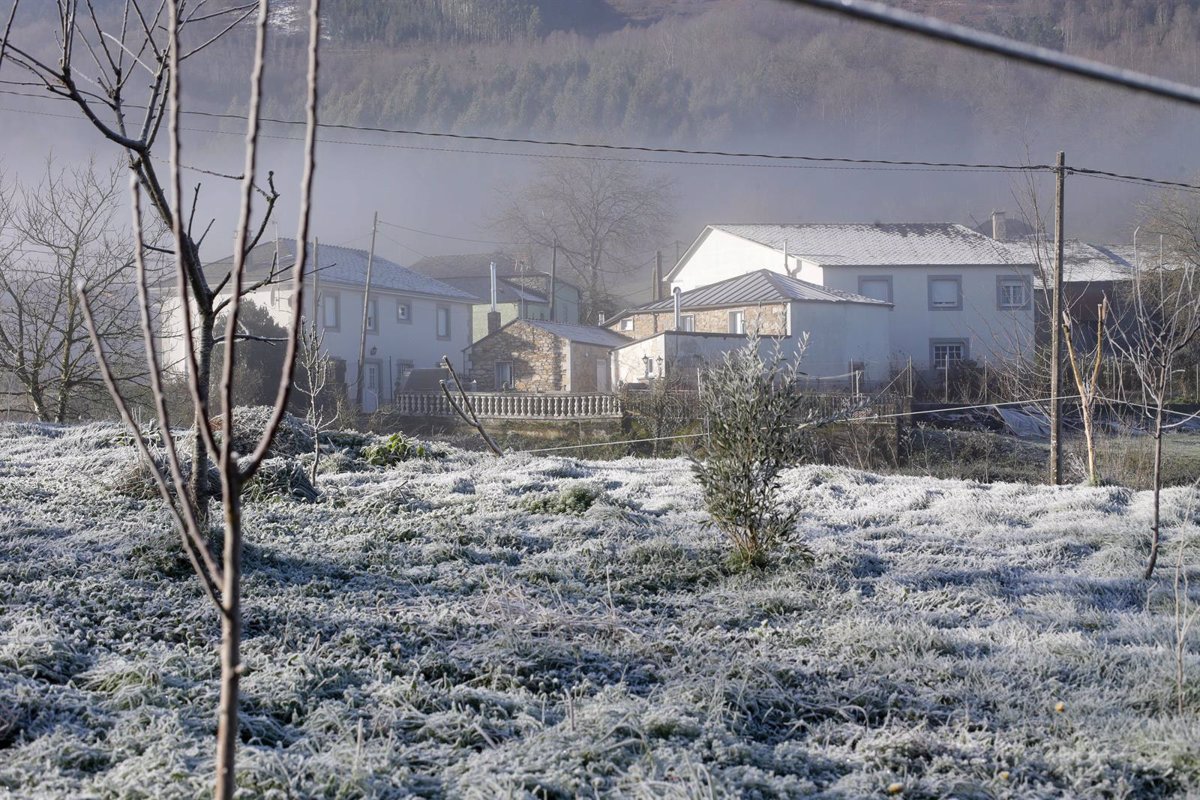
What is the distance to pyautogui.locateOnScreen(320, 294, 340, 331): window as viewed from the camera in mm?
35781

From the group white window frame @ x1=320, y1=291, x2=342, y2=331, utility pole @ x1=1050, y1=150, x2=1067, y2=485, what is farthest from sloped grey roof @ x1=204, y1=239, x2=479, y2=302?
utility pole @ x1=1050, y1=150, x2=1067, y2=485

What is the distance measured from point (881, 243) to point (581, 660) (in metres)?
38.8

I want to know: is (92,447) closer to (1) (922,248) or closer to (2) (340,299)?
(2) (340,299)

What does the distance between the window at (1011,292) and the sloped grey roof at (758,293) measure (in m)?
6.27

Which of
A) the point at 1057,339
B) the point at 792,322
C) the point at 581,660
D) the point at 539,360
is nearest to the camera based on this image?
the point at 581,660

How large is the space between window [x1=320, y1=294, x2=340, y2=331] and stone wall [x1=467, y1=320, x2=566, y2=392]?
5.53 m

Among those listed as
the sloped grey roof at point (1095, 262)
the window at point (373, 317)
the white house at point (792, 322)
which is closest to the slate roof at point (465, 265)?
the window at point (373, 317)

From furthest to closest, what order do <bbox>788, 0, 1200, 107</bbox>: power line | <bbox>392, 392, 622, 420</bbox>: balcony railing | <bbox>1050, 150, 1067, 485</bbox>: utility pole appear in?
<bbox>392, 392, 622, 420</bbox>: balcony railing → <bbox>1050, 150, 1067, 485</bbox>: utility pole → <bbox>788, 0, 1200, 107</bbox>: power line

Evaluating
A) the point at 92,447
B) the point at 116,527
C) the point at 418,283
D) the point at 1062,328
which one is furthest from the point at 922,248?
the point at 116,527

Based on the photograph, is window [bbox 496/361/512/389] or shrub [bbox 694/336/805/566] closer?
shrub [bbox 694/336/805/566]

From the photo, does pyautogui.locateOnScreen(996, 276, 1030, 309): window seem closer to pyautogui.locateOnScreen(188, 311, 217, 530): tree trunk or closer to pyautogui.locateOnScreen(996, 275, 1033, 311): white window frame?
pyautogui.locateOnScreen(996, 275, 1033, 311): white window frame

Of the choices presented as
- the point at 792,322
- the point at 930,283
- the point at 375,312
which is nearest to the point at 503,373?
the point at 375,312

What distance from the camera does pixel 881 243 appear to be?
4012 centimetres

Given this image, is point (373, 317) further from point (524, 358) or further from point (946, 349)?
point (946, 349)
